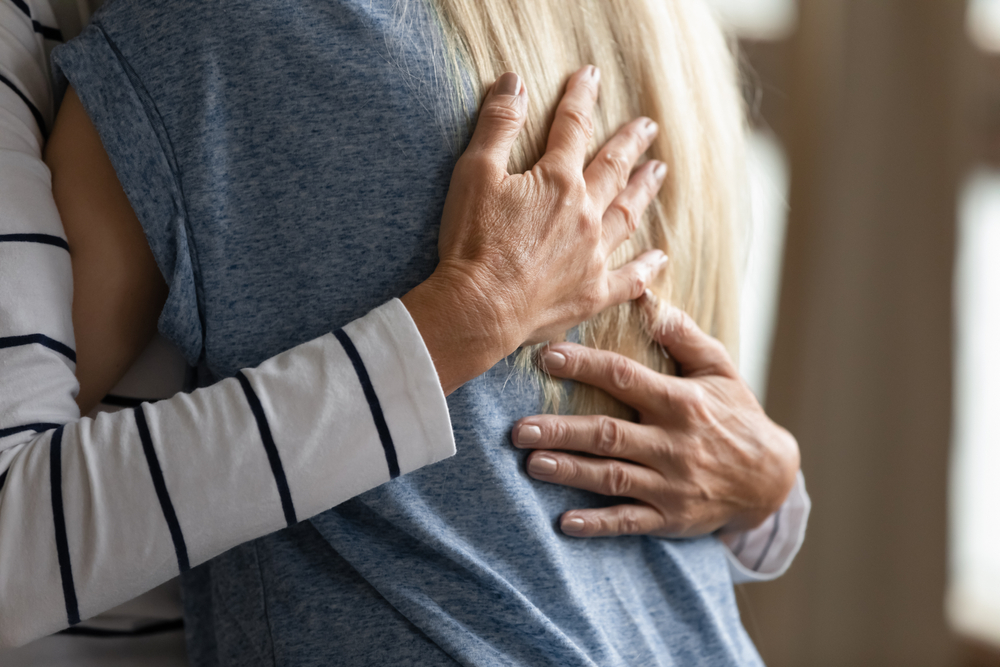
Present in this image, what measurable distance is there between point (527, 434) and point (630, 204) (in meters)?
0.25

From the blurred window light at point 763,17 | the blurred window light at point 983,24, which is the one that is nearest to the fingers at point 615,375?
Result: the blurred window light at point 763,17

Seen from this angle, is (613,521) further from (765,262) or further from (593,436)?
(765,262)

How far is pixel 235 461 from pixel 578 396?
339mm

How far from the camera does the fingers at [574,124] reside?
25.7 inches

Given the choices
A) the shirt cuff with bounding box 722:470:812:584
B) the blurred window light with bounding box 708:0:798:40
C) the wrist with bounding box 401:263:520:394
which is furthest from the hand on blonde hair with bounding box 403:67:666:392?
the blurred window light with bounding box 708:0:798:40

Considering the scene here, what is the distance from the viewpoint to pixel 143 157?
0.58m

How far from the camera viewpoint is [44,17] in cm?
66

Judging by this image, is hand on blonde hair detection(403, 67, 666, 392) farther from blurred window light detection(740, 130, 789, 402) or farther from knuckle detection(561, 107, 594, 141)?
blurred window light detection(740, 130, 789, 402)

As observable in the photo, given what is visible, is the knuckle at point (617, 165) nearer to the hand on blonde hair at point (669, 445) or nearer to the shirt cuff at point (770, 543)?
the hand on blonde hair at point (669, 445)

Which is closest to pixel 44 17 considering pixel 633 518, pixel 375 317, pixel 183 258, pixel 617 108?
pixel 183 258

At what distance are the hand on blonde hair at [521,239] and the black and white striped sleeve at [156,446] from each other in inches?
1.7

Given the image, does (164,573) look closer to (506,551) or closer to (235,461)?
(235,461)

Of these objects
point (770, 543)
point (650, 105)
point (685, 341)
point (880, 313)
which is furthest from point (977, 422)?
point (650, 105)

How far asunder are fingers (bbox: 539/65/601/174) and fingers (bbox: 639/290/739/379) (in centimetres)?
17
